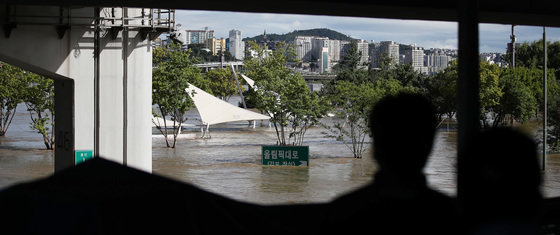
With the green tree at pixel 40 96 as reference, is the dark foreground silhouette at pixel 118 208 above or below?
below

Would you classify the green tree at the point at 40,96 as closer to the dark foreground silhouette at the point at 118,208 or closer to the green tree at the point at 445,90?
the green tree at the point at 445,90

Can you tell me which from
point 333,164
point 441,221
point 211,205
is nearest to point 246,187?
point 333,164

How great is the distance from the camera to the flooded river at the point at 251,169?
2169 cm

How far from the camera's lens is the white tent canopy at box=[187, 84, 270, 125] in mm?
40125

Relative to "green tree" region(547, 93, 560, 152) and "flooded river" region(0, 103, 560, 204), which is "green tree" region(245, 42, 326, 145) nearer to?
"flooded river" region(0, 103, 560, 204)

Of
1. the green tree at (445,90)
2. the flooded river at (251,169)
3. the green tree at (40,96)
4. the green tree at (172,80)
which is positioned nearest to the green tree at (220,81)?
the green tree at (445,90)

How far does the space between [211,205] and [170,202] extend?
0.79 feet

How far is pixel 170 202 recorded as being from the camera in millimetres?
3346

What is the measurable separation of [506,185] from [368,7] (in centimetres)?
780

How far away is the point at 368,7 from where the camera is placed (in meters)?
9.61

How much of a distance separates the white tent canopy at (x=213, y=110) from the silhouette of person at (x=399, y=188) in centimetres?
3700

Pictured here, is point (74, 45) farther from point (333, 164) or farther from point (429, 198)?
point (333, 164)

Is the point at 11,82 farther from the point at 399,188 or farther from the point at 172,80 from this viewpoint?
the point at 399,188

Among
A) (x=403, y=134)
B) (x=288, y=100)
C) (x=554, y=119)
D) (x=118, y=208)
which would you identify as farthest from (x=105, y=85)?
(x=554, y=119)
